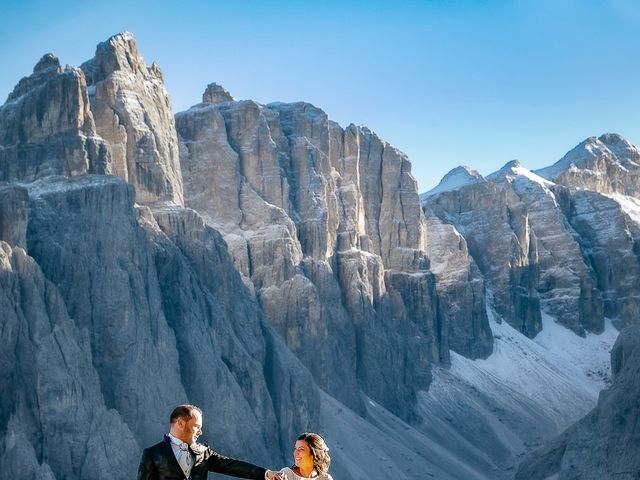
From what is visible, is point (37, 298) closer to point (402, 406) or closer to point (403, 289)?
point (402, 406)

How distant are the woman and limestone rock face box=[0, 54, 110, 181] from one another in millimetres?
88259

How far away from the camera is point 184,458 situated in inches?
430

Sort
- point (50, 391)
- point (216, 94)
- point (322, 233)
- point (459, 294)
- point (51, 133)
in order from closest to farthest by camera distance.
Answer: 1. point (50, 391)
2. point (51, 133)
3. point (322, 233)
4. point (216, 94)
5. point (459, 294)

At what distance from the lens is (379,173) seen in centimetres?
17812

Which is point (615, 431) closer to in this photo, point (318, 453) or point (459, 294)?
point (459, 294)

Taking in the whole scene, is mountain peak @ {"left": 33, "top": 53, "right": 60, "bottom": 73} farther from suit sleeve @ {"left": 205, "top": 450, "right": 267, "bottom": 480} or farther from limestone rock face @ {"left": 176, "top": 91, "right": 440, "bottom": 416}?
suit sleeve @ {"left": 205, "top": 450, "right": 267, "bottom": 480}

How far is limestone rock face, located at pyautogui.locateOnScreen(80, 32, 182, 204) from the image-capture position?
109062mm

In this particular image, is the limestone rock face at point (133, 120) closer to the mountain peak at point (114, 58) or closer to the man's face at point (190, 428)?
the mountain peak at point (114, 58)

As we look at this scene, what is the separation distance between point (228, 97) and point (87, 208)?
6474 cm

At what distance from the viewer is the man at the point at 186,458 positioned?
1073 centimetres

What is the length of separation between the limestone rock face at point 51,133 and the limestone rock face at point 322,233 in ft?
107

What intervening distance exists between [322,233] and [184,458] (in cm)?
13113

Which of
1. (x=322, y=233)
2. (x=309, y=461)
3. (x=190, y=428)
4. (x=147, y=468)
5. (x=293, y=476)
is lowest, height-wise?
(x=293, y=476)

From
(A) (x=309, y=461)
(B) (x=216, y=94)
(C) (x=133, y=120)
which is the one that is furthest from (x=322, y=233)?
(A) (x=309, y=461)
